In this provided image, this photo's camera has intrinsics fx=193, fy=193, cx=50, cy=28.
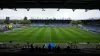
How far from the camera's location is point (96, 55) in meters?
14.6

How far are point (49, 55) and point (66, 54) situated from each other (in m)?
1.30

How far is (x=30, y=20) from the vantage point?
490 feet
